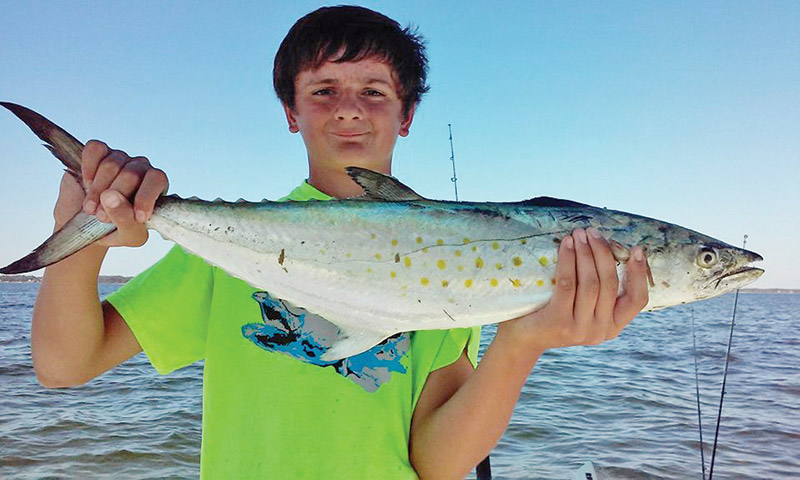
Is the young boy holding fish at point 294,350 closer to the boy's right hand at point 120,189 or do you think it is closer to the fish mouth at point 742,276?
the boy's right hand at point 120,189

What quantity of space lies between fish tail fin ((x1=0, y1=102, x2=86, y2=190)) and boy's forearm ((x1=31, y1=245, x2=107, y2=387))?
1.05 feet

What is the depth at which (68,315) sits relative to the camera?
1971 mm

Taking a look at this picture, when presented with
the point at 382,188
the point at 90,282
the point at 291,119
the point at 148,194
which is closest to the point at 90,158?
the point at 148,194

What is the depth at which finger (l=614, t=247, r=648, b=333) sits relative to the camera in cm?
187

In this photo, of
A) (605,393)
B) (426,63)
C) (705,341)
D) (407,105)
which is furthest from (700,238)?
(705,341)

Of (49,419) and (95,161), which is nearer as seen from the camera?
(95,161)

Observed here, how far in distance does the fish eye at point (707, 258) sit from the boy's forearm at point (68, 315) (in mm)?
2004

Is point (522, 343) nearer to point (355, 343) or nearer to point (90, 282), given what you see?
point (355, 343)

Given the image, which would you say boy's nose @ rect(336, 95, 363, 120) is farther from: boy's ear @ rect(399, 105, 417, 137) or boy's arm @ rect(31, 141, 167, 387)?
boy's arm @ rect(31, 141, 167, 387)

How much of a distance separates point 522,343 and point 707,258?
2.30ft

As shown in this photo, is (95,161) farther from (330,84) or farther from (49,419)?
(49,419)

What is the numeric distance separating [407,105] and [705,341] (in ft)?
68.0

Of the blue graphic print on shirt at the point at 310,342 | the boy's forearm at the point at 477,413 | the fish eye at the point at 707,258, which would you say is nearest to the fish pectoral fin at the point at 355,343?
the blue graphic print on shirt at the point at 310,342

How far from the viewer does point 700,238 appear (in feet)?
6.62
